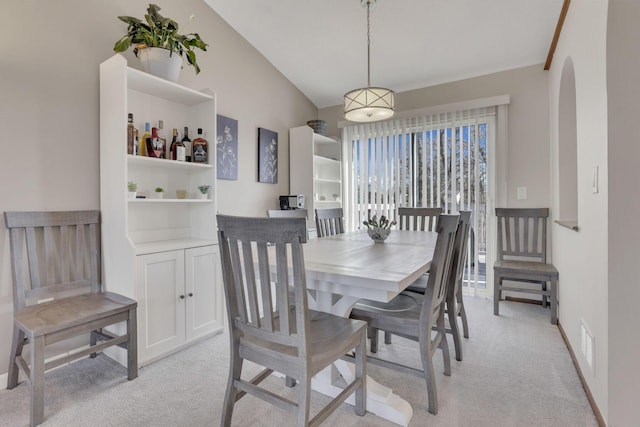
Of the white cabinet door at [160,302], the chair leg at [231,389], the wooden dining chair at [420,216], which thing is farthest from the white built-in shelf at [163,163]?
the wooden dining chair at [420,216]

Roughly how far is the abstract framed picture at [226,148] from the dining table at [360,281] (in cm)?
156

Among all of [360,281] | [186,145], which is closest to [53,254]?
[186,145]

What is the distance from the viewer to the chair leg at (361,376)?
148 centimetres

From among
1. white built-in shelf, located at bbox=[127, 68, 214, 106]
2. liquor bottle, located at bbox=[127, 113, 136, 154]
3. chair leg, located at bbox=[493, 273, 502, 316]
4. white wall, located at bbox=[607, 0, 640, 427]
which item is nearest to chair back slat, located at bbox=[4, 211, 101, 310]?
liquor bottle, located at bbox=[127, 113, 136, 154]

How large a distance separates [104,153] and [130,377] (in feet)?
4.84

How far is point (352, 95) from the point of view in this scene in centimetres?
231

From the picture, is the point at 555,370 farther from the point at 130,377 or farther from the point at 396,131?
the point at 396,131

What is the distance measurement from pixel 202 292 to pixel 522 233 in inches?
126

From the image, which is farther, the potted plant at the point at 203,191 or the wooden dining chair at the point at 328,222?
the wooden dining chair at the point at 328,222

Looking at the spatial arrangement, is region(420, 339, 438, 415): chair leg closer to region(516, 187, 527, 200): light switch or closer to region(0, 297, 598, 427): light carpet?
region(0, 297, 598, 427): light carpet

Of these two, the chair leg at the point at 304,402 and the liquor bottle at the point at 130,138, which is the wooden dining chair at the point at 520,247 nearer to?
the chair leg at the point at 304,402

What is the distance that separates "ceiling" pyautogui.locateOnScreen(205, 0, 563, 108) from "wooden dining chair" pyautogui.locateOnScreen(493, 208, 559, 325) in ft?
5.23

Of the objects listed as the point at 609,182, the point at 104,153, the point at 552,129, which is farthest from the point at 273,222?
the point at 552,129

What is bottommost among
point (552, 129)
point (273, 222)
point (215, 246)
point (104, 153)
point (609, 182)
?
point (215, 246)
